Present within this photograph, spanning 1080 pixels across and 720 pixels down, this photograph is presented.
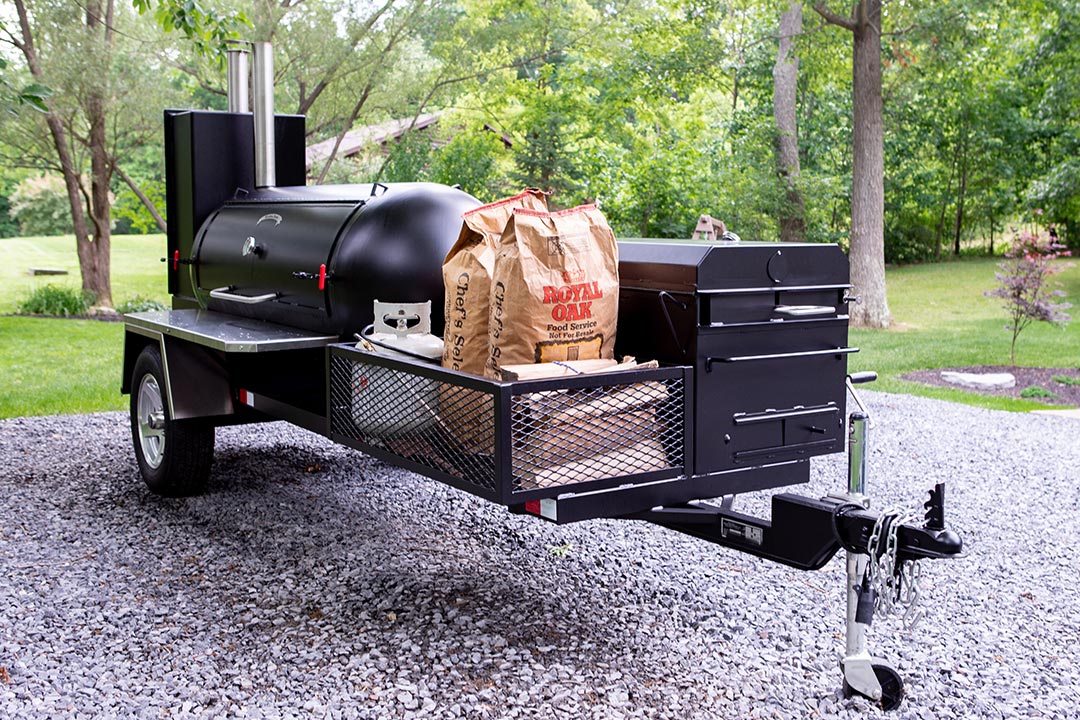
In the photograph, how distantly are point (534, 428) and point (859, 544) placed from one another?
40.1 inches

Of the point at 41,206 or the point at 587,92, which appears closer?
the point at 587,92

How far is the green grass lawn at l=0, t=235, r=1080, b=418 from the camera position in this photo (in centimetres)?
965

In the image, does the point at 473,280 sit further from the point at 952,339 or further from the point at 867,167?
the point at 952,339

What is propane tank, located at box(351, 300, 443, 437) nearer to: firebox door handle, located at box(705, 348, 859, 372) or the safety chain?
firebox door handle, located at box(705, 348, 859, 372)

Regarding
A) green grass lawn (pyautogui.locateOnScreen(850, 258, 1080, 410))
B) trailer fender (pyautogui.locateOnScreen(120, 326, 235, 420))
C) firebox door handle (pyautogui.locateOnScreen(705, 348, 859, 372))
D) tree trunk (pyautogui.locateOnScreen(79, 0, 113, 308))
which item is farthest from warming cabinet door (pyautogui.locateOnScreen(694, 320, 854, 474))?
tree trunk (pyautogui.locateOnScreen(79, 0, 113, 308))

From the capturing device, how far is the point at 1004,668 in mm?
3672

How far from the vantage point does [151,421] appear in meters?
5.70

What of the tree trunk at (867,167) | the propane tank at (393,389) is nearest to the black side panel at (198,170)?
the propane tank at (393,389)

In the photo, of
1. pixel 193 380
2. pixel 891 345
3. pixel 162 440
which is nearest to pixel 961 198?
pixel 891 345

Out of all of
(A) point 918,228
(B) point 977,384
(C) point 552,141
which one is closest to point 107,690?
(B) point 977,384

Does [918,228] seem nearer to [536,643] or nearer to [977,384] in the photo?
[977,384]

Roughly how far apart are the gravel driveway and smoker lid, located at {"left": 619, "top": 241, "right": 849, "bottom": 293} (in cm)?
128

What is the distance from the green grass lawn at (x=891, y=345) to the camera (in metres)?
9.65

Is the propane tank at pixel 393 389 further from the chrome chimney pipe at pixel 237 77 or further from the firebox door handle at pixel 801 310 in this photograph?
the chrome chimney pipe at pixel 237 77
